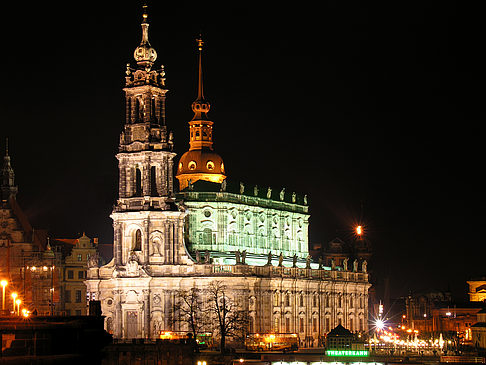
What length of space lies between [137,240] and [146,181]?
7211 millimetres

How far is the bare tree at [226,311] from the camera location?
153m

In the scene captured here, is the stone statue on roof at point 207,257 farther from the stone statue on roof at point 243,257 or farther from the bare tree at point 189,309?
the stone statue on roof at point 243,257

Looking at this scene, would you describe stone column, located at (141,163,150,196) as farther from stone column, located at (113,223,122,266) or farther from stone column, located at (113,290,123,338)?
stone column, located at (113,290,123,338)

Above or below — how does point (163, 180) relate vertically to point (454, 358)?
above

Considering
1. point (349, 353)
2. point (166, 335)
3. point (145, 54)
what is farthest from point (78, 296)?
point (349, 353)

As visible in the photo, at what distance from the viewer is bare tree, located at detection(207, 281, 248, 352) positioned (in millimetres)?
152625

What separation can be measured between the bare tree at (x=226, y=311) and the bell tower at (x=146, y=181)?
17.6 feet

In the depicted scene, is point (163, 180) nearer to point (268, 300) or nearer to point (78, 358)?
point (268, 300)

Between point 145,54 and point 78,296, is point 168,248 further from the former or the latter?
point 78,296

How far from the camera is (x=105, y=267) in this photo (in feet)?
526

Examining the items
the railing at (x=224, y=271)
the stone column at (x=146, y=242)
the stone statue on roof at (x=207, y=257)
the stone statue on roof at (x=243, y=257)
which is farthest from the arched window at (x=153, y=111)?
the stone statue on roof at (x=243, y=257)

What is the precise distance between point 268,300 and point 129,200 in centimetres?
2101

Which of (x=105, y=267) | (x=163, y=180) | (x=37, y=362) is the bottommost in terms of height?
(x=37, y=362)

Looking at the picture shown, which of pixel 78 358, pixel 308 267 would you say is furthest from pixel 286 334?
pixel 78 358
